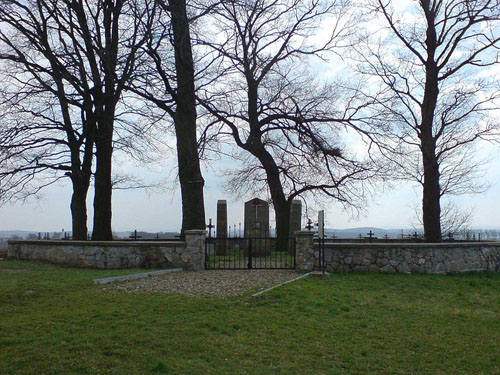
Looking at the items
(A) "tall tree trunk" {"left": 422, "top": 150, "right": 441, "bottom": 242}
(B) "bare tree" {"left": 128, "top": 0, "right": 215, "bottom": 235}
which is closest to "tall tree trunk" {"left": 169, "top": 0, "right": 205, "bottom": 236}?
(B) "bare tree" {"left": 128, "top": 0, "right": 215, "bottom": 235}

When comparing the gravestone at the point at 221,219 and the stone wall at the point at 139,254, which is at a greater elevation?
the gravestone at the point at 221,219

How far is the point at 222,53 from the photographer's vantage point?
53.4 ft

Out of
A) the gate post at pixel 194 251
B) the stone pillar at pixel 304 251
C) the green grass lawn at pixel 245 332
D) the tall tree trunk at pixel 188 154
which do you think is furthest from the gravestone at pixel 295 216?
the green grass lawn at pixel 245 332

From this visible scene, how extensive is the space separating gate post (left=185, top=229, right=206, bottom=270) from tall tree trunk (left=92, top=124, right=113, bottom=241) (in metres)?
4.75

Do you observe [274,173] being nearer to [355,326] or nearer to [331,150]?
[331,150]

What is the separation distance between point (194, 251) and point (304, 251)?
3.03m

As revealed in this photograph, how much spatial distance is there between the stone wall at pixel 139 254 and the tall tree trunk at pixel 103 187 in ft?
8.05

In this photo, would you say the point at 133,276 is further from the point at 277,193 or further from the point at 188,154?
the point at 277,193

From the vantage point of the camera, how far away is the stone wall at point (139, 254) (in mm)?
13156

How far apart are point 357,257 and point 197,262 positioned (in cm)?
454

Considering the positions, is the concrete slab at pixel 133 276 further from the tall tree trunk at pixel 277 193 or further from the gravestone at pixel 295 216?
the tall tree trunk at pixel 277 193

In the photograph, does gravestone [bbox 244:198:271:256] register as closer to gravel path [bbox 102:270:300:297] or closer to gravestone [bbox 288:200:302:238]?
gravestone [bbox 288:200:302:238]

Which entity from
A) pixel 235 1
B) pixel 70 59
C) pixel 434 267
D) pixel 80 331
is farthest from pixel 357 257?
pixel 70 59

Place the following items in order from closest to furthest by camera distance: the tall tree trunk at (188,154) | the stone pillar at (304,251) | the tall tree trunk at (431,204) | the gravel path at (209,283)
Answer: the gravel path at (209,283)
the stone pillar at (304,251)
the tall tree trunk at (188,154)
the tall tree trunk at (431,204)
